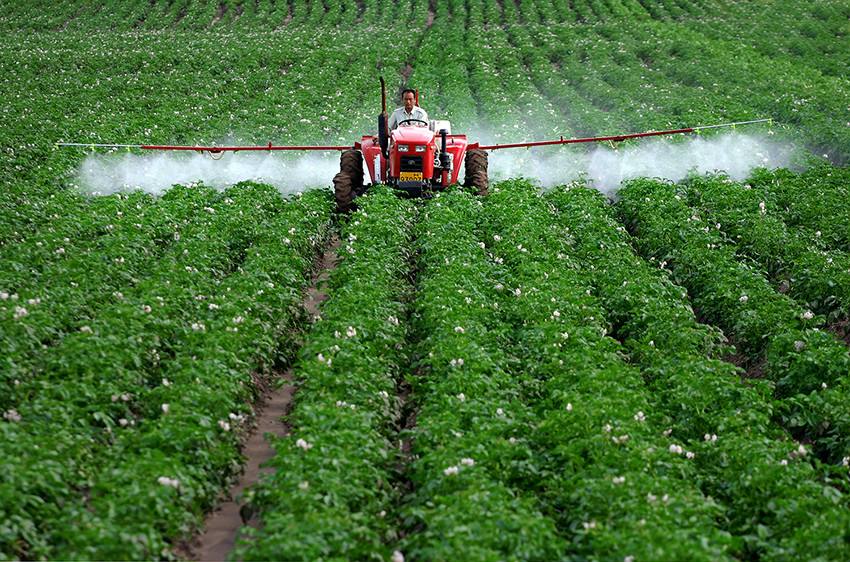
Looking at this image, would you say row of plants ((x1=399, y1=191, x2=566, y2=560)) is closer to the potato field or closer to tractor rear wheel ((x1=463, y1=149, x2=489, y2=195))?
the potato field

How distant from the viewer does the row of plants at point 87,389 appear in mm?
7207

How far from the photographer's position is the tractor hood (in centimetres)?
1603

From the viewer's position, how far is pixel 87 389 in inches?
344

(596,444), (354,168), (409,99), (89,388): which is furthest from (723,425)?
(409,99)

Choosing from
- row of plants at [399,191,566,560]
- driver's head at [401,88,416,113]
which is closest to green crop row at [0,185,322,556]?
row of plants at [399,191,566,560]

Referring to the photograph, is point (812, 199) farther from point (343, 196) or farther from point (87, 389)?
point (87, 389)

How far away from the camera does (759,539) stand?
7.11 m

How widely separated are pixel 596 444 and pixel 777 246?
6769mm

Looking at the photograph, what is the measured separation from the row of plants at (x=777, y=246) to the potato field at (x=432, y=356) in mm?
52

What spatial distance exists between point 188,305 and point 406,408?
3.29 m

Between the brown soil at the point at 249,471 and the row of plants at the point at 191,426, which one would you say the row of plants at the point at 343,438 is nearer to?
the brown soil at the point at 249,471

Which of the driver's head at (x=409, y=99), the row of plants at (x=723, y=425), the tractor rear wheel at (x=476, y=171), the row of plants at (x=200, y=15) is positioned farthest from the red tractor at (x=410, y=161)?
the row of plants at (x=200, y=15)

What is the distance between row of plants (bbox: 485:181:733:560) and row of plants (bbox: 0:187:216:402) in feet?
15.9

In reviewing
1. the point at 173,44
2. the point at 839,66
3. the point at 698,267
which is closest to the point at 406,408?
the point at 698,267
